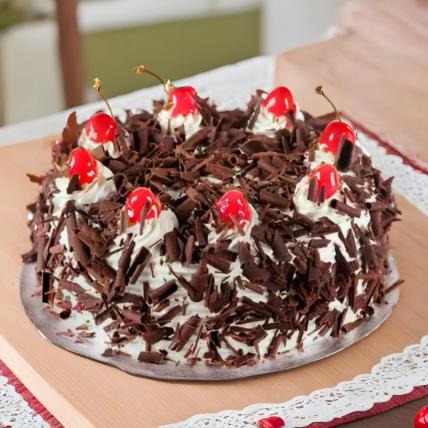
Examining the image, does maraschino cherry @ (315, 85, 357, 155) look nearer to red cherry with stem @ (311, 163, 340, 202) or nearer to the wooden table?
red cherry with stem @ (311, 163, 340, 202)

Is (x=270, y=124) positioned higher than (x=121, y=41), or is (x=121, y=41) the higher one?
Answer: (x=270, y=124)

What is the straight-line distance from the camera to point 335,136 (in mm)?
2283

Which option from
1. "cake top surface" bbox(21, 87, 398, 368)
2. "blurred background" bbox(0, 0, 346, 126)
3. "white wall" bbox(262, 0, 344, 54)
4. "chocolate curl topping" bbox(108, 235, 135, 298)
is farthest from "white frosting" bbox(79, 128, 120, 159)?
"white wall" bbox(262, 0, 344, 54)

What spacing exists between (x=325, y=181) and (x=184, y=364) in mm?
448

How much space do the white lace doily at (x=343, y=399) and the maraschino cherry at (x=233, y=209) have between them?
344 mm

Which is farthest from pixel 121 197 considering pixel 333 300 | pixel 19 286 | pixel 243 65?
pixel 243 65

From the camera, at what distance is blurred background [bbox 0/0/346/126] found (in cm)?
514

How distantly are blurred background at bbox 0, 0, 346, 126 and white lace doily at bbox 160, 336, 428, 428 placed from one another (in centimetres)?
277

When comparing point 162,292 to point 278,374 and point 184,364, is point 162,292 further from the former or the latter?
point 278,374

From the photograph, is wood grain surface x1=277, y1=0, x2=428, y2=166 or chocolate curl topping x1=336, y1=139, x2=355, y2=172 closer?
chocolate curl topping x1=336, y1=139, x2=355, y2=172

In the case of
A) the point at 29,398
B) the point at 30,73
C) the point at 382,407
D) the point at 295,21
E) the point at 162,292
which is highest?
the point at 162,292

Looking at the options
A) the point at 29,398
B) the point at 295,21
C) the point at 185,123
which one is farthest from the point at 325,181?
the point at 295,21

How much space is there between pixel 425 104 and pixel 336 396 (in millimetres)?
1361

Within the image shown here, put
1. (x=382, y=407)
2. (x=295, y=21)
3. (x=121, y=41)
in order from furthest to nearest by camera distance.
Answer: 1. (x=295, y=21)
2. (x=121, y=41)
3. (x=382, y=407)
